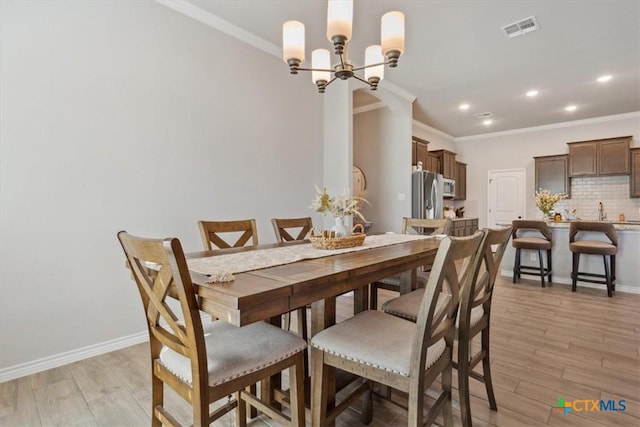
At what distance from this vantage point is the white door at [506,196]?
23.5 ft

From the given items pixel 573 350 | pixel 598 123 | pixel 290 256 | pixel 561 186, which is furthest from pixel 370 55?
pixel 598 123

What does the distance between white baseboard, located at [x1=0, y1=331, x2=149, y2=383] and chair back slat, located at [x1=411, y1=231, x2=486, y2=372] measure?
239 cm

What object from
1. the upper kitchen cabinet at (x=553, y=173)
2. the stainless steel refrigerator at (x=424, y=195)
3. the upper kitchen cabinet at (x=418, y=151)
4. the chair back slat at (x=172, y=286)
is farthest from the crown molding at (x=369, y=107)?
the chair back slat at (x=172, y=286)

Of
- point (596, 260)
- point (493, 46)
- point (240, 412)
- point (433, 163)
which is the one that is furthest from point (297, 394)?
point (433, 163)

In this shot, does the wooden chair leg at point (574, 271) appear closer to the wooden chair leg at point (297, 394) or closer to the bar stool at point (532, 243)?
the bar stool at point (532, 243)

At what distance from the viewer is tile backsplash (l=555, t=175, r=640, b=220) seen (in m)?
6.05

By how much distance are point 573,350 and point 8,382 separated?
12.9 feet

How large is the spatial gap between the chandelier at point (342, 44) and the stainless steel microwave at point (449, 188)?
5.04 m

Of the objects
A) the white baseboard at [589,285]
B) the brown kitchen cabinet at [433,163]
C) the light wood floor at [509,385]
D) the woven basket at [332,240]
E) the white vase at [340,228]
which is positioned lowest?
the light wood floor at [509,385]

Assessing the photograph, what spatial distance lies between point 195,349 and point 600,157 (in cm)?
767

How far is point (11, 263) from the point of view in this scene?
6.69 ft

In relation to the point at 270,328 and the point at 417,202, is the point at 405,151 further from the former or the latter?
the point at 270,328

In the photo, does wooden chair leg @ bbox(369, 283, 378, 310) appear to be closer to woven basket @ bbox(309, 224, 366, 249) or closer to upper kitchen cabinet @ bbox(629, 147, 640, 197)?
woven basket @ bbox(309, 224, 366, 249)

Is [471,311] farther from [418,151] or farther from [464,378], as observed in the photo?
[418,151]
